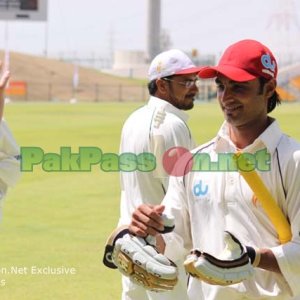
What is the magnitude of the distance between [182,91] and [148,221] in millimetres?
3325

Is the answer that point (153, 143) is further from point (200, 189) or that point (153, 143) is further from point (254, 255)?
point (254, 255)

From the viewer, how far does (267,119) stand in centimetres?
412

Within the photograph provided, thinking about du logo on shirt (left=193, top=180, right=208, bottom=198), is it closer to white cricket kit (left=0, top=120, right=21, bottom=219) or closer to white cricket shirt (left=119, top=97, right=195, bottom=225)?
white cricket kit (left=0, top=120, right=21, bottom=219)

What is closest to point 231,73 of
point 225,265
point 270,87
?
point 270,87

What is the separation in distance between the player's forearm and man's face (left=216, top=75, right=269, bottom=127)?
Answer: 531mm

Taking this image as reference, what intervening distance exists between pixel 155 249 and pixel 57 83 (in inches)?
3341

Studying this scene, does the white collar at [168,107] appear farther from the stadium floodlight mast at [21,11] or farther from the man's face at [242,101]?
the stadium floodlight mast at [21,11]

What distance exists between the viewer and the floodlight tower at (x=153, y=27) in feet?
381

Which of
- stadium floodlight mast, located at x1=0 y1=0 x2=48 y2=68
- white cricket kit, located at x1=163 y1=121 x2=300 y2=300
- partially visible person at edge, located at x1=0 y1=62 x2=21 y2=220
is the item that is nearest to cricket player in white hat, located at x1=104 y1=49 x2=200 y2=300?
partially visible person at edge, located at x1=0 y1=62 x2=21 y2=220

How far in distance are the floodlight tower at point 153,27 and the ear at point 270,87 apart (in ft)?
369

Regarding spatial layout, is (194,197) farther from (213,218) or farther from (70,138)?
(70,138)

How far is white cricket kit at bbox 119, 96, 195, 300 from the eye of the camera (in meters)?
6.73

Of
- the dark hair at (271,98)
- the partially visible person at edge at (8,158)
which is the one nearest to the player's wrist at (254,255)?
the dark hair at (271,98)

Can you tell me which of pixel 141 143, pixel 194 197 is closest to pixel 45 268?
pixel 141 143
